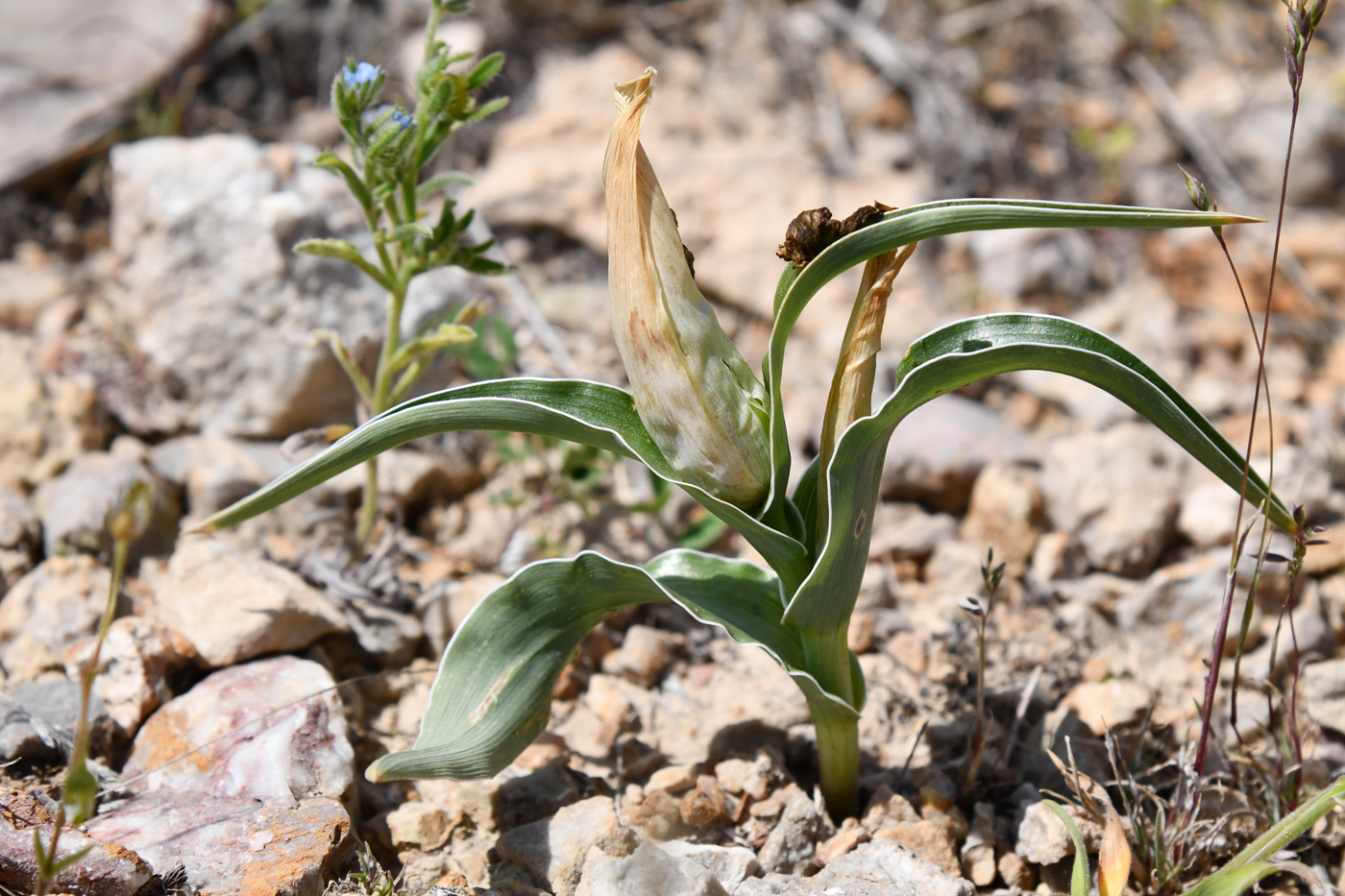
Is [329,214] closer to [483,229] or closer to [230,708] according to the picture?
[483,229]

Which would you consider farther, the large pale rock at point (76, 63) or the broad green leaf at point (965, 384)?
the large pale rock at point (76, 63)

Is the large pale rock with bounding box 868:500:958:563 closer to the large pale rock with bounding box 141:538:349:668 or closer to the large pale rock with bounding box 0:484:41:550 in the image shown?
the large pale rock with bounding box 141:538:349:668

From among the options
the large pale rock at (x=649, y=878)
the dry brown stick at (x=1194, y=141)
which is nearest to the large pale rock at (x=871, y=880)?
the large pale rock at (x=649, y=878)

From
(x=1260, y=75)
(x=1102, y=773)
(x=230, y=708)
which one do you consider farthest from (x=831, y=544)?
(x=1260, y=75)

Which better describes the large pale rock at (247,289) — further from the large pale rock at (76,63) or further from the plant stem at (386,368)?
the large pale rock at (76,63)

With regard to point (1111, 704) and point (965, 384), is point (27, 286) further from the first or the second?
point (1111, 704)

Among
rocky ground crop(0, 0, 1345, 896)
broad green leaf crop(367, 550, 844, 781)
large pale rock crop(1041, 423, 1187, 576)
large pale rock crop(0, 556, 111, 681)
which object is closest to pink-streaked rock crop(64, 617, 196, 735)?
rocky ground crop(0, 0, 1345, 896)

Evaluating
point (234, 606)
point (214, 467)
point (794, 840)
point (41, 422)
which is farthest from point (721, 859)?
point (41, 422)
